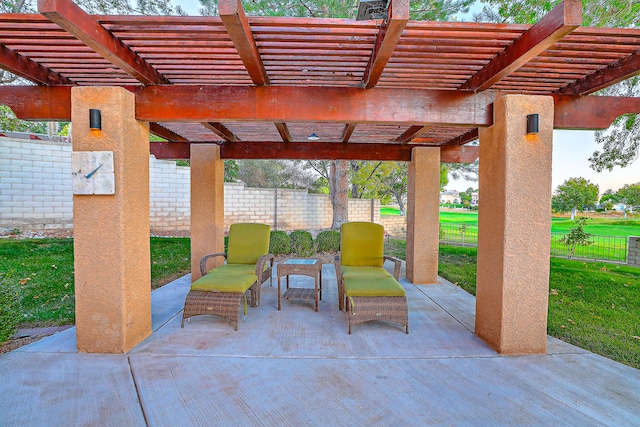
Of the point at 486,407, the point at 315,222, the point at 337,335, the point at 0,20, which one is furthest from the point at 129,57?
the point at 315,222

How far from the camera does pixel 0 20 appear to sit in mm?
2393

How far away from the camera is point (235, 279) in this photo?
422cm

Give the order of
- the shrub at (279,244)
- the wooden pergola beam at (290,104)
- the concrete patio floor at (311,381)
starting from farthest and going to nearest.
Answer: the shrub at (279,244)
the wooden pergola beam at (290,104)
the concrete patio floor at (311,381)

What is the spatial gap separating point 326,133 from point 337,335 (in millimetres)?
3404

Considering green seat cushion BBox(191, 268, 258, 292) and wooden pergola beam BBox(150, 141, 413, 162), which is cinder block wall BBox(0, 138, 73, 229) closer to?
wooden pergola beam BBox(150, 141, 413, 162)

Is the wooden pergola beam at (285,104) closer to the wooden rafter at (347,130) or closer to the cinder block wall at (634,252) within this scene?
the wooden rafter at (347,130)

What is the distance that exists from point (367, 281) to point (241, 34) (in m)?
3.06

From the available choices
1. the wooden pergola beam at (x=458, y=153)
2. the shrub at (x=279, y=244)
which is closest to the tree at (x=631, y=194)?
the wooden pergola beam at (x=458, y=153)

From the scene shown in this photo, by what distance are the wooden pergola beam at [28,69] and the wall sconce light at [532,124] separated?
490cm

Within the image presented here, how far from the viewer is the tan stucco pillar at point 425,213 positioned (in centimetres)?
621

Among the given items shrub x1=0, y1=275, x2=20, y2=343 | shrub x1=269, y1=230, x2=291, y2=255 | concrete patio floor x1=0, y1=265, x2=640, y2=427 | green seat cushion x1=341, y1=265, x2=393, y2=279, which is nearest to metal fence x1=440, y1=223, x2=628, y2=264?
green seat cushion x1=341, y1=265, x2=393, y2=279

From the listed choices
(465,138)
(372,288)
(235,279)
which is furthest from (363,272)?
(465,138)

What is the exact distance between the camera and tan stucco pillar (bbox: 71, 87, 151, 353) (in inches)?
126

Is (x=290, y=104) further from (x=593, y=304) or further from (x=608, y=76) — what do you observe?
(x=593, y=304)
